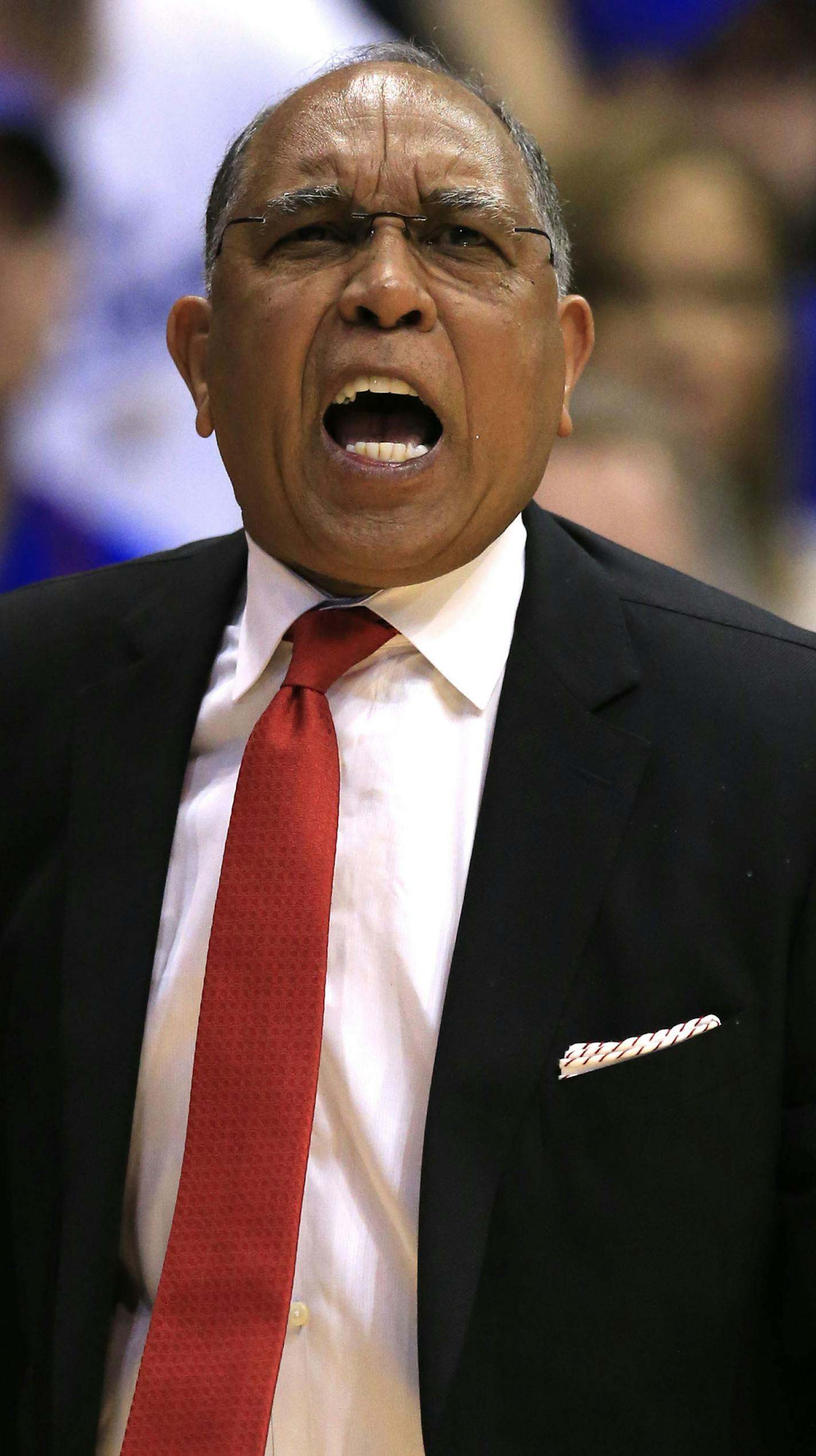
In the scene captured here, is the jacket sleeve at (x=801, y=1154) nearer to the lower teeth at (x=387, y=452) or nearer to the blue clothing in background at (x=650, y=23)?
the lower teeth at (x=387, y=452)

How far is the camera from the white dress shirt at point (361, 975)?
1163 mm

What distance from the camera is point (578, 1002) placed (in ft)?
3.89

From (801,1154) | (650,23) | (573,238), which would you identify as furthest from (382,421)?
(650,23)

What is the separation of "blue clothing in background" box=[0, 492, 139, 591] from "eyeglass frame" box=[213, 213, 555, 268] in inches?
31.9

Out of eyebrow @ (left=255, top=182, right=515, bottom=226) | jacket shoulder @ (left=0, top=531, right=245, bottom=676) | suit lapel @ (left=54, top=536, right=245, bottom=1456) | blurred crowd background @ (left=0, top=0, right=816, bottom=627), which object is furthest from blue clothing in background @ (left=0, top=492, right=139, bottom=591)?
eyebrow @ (left=255, top=182, right=515, bottom=226)

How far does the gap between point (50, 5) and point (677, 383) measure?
1006 mm

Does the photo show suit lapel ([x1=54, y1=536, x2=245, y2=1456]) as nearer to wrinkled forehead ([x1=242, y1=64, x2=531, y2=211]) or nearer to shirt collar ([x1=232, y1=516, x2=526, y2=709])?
shirt collar ([x1=232, y1=516, x2=526, y2=709])

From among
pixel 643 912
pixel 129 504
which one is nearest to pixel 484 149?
pixel 643 912

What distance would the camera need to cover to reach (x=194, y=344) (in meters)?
1.41

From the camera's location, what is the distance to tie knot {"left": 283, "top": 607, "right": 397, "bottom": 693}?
129cm

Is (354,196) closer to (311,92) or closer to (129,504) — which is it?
(311,92)

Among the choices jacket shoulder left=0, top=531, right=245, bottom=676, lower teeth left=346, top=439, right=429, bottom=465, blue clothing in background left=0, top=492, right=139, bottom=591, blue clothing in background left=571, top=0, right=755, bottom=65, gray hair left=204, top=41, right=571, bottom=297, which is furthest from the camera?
blue clothing in background left=0, top=492, right=139, bottom=591

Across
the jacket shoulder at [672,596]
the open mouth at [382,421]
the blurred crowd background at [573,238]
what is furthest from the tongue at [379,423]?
the blurred crowd background at [573,238]

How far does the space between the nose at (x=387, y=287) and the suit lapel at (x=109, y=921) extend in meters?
0.35
